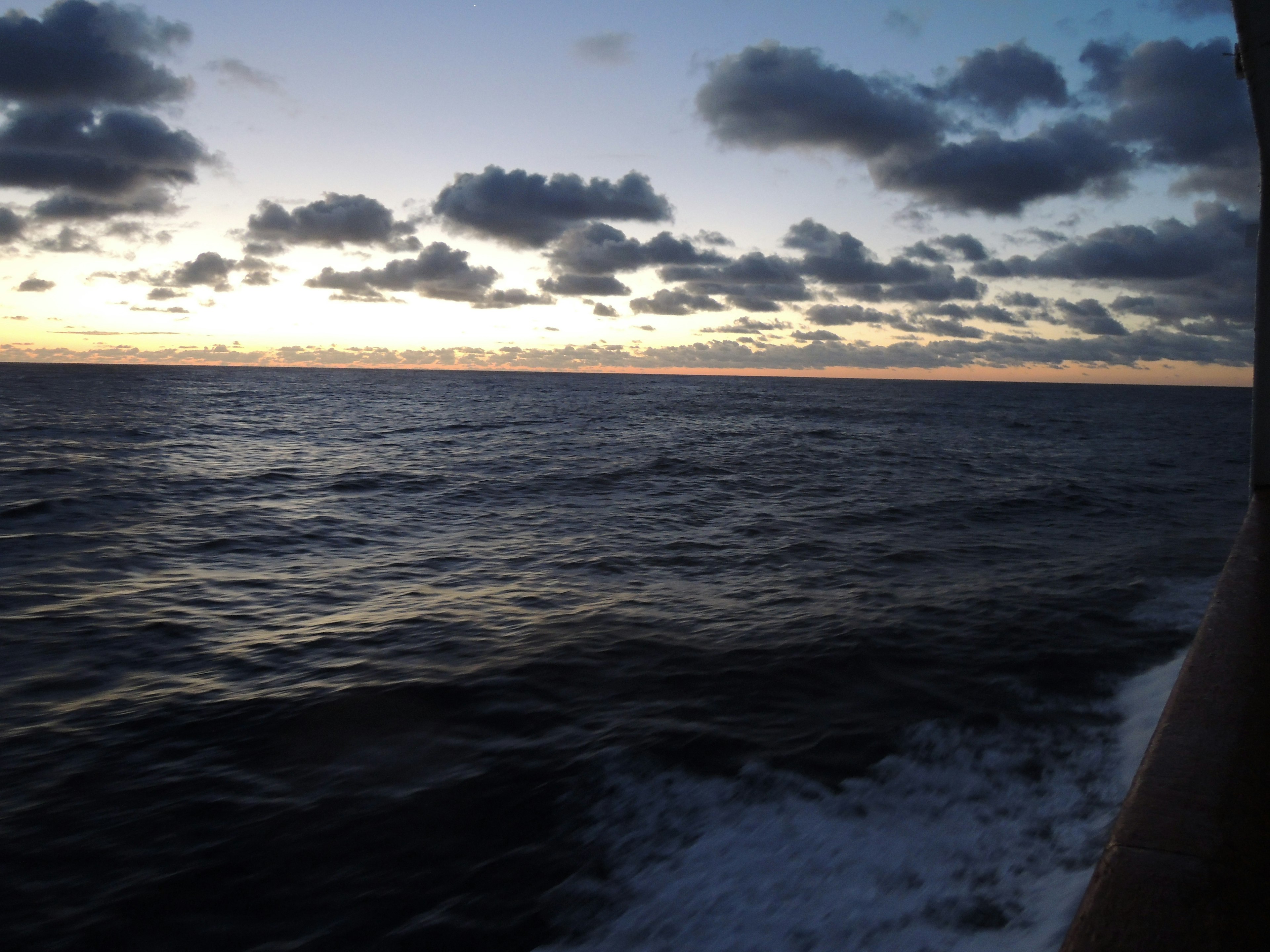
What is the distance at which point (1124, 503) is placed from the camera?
55.6 feet

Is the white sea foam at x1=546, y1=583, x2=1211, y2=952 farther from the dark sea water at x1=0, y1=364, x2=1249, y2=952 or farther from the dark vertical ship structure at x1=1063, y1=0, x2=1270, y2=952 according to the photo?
the dark vertical ship structure at x1=1063, y1=0, x2=1270, y2=952

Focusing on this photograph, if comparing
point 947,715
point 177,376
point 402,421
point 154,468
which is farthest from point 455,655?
point 177,376

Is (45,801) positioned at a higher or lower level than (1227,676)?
lower

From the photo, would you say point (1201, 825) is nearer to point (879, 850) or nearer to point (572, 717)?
point (879, 850)

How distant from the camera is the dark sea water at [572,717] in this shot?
3.89 m

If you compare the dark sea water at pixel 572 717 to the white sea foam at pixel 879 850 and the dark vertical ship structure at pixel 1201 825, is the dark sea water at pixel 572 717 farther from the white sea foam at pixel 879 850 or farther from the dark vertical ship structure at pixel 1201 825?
the dark vertical ship structure at pixel 1201 825

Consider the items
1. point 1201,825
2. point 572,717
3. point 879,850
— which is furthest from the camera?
point 572,717

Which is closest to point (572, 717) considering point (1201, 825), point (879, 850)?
point (879, 850)

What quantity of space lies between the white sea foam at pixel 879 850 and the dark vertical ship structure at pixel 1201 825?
147 cm

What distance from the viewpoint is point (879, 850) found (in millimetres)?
4262

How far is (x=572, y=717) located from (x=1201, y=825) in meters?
4.62

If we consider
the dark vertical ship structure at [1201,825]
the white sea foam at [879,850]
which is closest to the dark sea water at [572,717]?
→ the white sea foam at [879,850]

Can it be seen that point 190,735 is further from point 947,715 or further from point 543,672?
point 947,715

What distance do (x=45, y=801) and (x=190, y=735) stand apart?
0.98 meters
